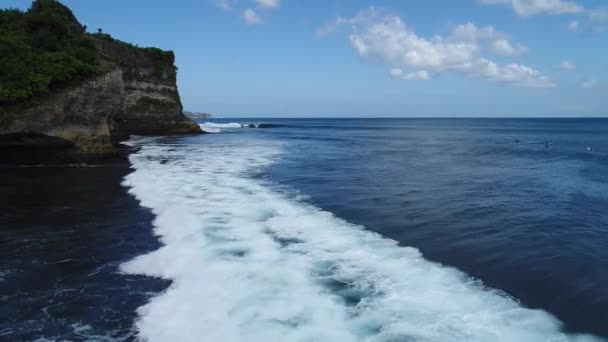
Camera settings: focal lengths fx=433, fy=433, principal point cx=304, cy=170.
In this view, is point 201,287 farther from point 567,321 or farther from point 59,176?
point 59,176

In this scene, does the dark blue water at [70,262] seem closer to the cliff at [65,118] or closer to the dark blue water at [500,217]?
the cliff at [65,118]

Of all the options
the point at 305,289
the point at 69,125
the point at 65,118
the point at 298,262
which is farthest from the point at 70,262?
the point at 69,125

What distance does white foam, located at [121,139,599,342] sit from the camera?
17.3ft

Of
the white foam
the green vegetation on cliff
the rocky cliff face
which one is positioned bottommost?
the white foam

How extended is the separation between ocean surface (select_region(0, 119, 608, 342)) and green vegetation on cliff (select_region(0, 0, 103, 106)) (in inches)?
147

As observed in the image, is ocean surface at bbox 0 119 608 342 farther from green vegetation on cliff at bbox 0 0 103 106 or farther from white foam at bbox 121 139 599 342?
green vegetation on cliff at bbox 0 0 103 106

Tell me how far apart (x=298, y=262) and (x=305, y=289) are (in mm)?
1087

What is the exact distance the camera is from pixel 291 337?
5113 mm

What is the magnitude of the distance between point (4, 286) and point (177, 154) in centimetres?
1864

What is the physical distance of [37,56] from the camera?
675 inches

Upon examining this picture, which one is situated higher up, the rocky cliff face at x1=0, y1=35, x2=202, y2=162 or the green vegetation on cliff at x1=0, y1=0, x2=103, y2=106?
the green vegetation on cliff at x1=0, y1=0, x2=103, y2=106

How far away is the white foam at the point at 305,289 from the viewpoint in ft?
17.3

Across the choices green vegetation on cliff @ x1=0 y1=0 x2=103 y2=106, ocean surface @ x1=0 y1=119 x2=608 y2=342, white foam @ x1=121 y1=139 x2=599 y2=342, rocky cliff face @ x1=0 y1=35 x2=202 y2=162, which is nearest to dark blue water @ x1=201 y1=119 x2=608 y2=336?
ocean surface @ x1=0 y1=119 x2=608 y2=342

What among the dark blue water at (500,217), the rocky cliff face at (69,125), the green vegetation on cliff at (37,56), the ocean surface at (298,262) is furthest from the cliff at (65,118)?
the dark blue water at (500,217)
